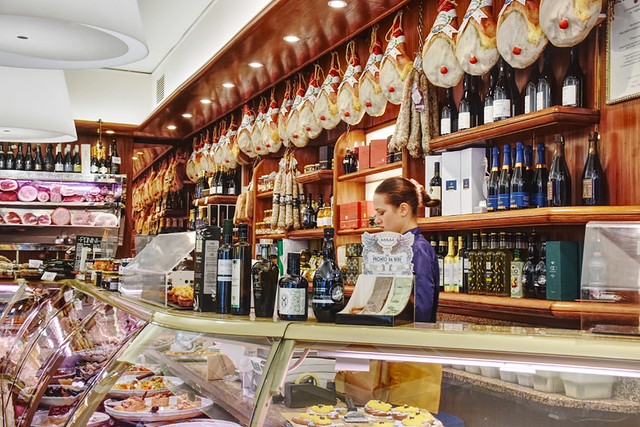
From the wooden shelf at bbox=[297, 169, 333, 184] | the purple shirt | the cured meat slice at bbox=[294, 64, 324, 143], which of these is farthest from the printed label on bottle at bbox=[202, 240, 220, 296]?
the wooden shelf at bbox=[297, 169, 333, 184]

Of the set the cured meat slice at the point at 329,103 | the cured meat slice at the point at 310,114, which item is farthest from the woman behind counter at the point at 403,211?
the cured meat slice at the point at 310,114

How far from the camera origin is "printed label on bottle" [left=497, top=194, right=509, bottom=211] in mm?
3574

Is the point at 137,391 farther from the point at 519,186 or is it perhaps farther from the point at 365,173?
the point at 365,173

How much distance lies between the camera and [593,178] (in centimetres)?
332

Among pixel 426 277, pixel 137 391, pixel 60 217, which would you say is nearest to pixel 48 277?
pixel 137 391

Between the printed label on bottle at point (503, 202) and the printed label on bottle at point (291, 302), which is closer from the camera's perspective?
the printed label on bottle at point (291, 302)

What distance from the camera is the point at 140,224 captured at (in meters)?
13.4

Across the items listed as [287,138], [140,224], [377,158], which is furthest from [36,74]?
[140,224]

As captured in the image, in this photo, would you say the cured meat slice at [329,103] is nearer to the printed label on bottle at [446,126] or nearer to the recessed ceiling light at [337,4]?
the recessed ceiling light at [337,4]

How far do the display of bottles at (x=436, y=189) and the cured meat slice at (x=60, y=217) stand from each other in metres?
6.30

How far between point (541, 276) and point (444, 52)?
1.41 m

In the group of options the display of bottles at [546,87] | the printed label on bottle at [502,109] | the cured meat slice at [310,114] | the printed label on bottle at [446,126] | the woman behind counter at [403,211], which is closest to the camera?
Result: the woman behind counter at [403,211]

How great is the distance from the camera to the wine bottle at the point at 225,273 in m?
2.19

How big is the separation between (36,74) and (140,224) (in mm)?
8296
